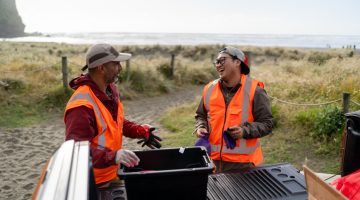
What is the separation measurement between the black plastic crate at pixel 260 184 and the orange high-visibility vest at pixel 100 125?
2.53 ft

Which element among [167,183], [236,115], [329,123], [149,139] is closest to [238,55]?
[236,115]

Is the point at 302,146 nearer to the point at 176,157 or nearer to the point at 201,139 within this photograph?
the point at 201,139

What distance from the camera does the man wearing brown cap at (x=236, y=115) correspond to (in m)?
3.09

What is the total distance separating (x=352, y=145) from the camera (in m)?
2.71

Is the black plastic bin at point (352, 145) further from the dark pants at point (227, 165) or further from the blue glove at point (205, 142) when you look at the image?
the blue glove at point (205, 142)

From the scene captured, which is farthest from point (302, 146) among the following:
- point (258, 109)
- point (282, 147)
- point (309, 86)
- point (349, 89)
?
point (258, 109)

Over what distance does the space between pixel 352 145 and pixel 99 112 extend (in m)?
1.98

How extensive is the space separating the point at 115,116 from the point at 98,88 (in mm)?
256

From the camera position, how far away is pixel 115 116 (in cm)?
271

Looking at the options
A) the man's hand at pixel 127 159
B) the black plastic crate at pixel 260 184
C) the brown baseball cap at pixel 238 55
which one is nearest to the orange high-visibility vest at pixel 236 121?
the brown baseball cap at pixel 238 55

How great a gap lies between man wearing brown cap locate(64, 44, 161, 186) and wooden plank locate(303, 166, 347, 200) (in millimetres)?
1060

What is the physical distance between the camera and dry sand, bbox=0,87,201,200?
5.45m

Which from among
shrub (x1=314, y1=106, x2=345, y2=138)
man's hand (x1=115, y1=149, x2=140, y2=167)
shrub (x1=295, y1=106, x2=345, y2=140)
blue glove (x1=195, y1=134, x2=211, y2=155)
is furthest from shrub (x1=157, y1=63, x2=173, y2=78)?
→ man's hand (x1=115, y1=149, x2=140, y2=167)

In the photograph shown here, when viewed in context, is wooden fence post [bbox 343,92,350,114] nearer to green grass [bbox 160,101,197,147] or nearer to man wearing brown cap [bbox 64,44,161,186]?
green grass [bbox 160,101,197,147]
